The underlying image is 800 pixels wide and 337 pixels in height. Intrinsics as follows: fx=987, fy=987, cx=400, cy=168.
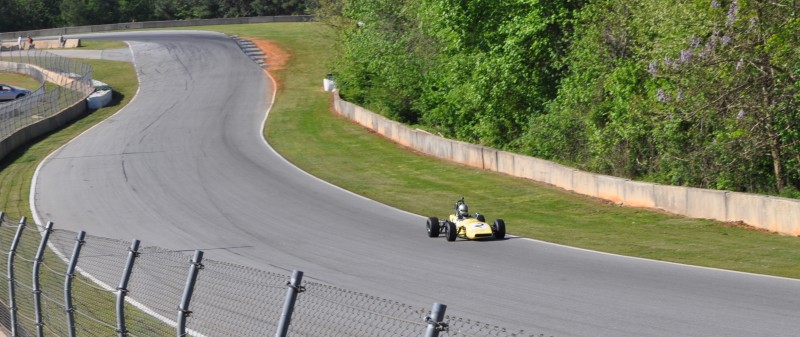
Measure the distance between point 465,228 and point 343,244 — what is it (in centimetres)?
273

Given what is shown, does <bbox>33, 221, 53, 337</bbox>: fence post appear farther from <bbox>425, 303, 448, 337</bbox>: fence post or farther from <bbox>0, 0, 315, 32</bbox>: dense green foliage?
<bbox>0, 0, 315, 32</bbox>: dense green foliage

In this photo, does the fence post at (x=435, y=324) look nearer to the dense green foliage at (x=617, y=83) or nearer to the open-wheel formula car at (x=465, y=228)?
the open-wheel formula car at (x=465, y=228)

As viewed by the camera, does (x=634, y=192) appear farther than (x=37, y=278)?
Yes

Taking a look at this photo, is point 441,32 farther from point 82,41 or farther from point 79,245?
point 82,41

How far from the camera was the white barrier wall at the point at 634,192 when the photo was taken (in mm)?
20922

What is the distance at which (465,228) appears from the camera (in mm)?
21609

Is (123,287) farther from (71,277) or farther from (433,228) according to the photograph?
(433,228)

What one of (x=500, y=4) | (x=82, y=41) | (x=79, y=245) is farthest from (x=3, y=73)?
(x=79, y=245)

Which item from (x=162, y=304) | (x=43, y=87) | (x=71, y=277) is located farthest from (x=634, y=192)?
A: (x=43, y=87)

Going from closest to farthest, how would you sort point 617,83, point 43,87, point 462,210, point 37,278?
point 37,278 → point 462,210 → point 617,83 → point 43,87

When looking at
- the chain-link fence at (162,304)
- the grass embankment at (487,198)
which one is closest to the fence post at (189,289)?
the chain-link fence at (162,304)

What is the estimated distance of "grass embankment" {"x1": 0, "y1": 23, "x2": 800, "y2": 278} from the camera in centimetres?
1944

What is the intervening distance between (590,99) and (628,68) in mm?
2419

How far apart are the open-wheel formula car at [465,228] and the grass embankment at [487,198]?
0.68 metres
